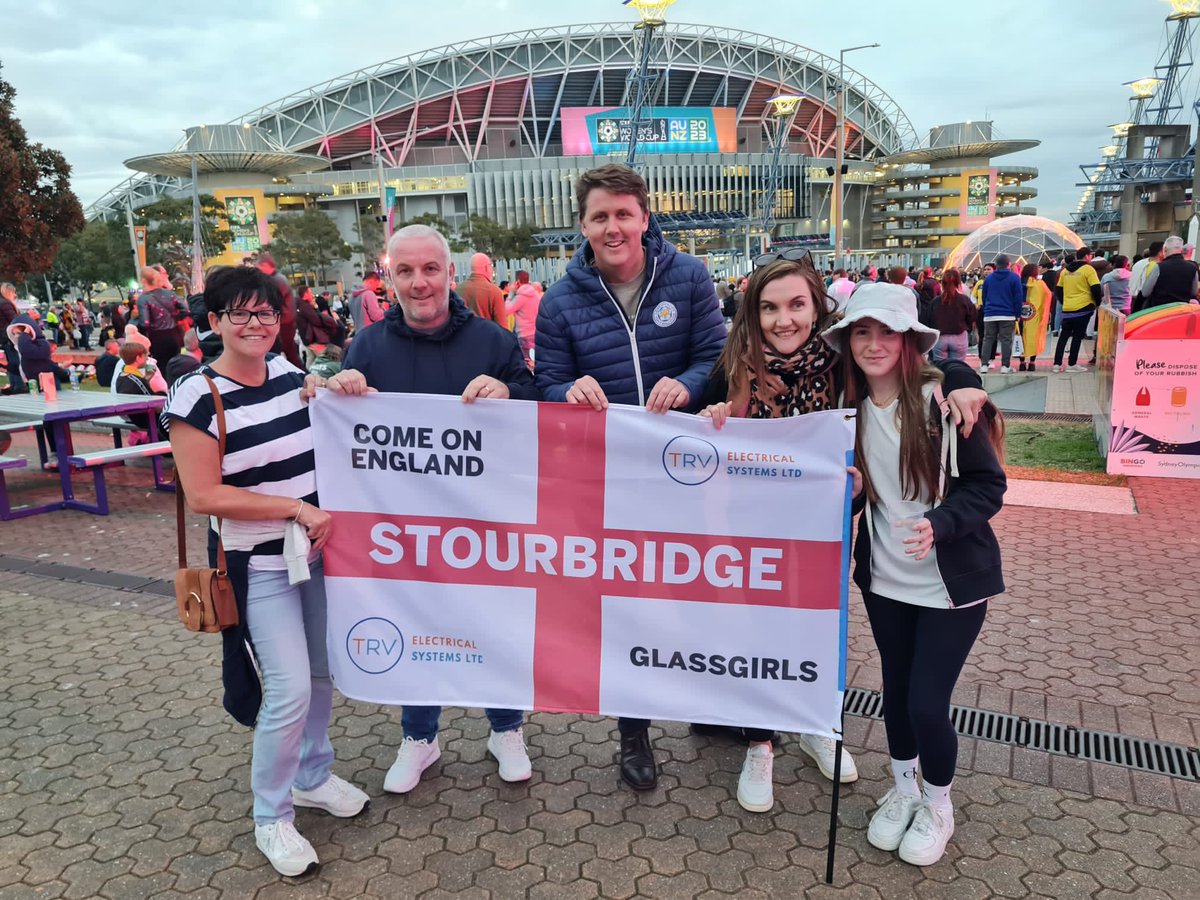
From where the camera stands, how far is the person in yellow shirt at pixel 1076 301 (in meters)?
13.2

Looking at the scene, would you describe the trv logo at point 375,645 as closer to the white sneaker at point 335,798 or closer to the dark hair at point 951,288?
the white sneaker at point 335,798

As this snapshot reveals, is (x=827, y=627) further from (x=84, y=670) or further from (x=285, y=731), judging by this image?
(x=84, y=670)

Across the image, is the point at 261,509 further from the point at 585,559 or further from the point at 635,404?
the point at 635,404

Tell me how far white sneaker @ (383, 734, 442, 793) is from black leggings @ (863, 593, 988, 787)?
70.6 inches

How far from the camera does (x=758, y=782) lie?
9.57ft

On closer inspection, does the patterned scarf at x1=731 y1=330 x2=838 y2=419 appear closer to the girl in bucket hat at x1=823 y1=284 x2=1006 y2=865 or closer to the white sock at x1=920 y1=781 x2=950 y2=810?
the girl in bucket hat at x1=823 y1=284 x2=1006 y2=865

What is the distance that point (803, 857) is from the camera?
2652mm

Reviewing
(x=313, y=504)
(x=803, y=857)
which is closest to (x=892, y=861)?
(x=803, y=857)

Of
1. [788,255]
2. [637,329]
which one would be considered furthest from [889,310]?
[637,329]

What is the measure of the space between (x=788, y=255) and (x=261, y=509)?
1.97m

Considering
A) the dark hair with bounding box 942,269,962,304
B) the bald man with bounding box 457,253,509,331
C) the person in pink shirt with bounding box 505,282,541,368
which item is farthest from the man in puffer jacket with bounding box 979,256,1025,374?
the bald man with bounding box 457,253,509,331

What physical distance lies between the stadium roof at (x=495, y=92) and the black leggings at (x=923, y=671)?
84082mm

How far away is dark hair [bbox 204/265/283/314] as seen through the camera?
247 centimetres

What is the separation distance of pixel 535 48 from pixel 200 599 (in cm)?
9048
